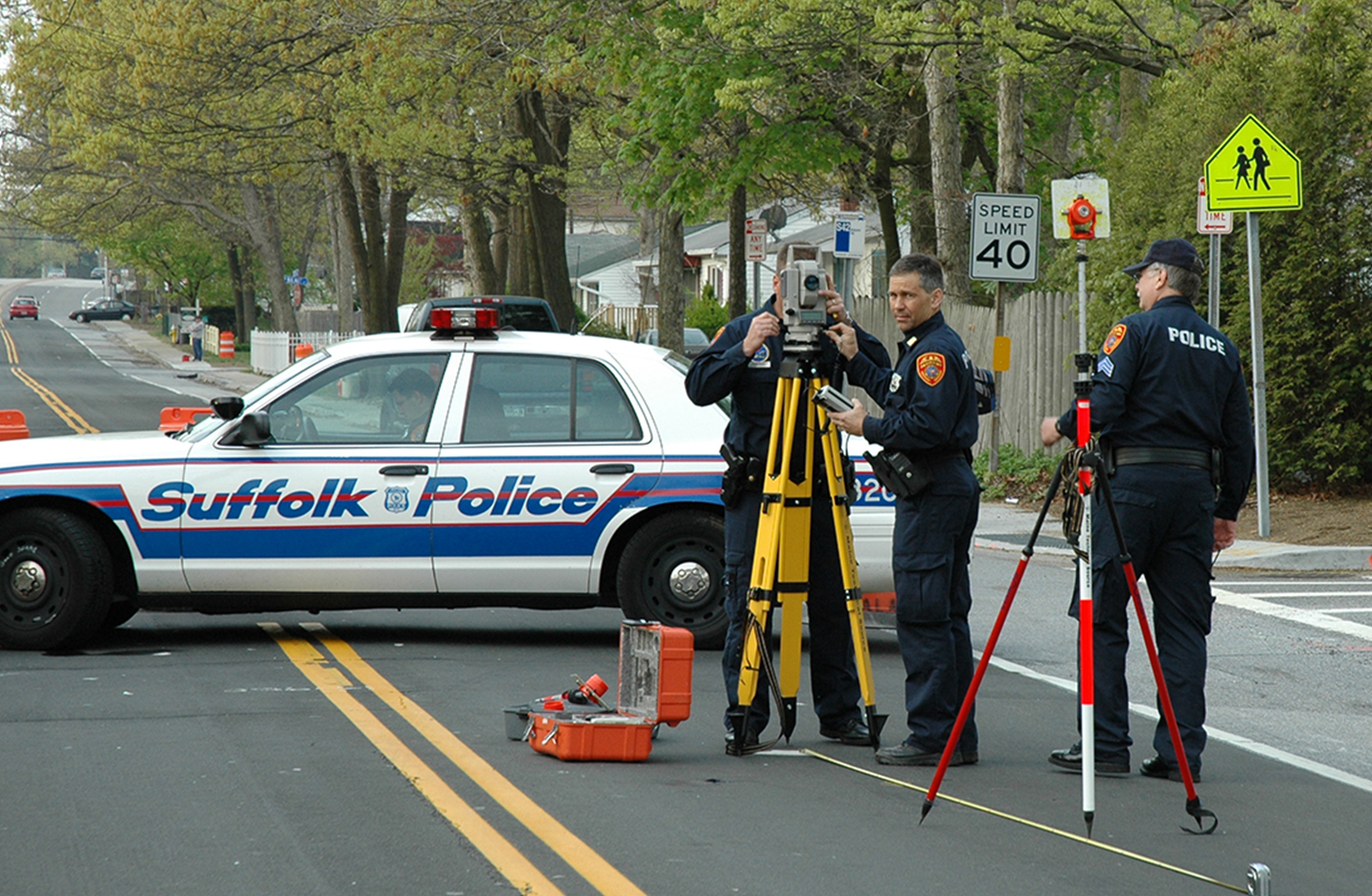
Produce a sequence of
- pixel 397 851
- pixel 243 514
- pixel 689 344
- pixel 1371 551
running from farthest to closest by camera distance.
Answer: pixel 689 344 < pixel 1371 551 < pixel 243 514 < pixel 397 851

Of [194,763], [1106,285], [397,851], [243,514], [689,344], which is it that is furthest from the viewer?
[689,344]

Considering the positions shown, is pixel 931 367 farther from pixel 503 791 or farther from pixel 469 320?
pixel 469 320

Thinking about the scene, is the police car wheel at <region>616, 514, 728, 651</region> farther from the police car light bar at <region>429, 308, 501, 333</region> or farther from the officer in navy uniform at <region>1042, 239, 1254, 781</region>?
the officer in navy uniform at <region>1042, 239, 1254, 781</region>

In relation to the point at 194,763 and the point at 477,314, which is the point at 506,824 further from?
the point at 477,314

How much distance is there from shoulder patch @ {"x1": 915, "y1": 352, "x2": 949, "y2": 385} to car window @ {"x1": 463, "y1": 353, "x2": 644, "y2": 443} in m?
2.80

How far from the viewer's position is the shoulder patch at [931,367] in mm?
6117

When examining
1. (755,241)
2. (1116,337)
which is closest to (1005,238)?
(1116,337)

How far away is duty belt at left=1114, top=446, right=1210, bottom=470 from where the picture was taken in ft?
20.4

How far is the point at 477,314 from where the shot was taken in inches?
342

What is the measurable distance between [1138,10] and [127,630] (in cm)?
1353

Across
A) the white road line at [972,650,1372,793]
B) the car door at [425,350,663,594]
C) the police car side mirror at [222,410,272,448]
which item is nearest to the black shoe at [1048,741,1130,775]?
the white road line at [972,650,1372,793]

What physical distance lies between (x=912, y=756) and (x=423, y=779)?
1.90 metres

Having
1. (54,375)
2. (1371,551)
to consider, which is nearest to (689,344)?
(54,375)

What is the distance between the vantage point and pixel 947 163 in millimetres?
20000
